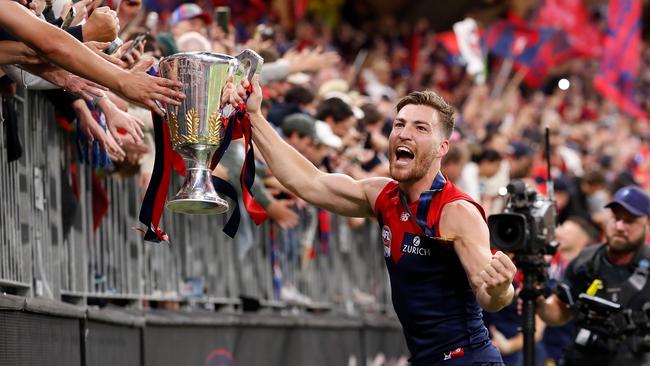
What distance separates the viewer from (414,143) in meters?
7.23

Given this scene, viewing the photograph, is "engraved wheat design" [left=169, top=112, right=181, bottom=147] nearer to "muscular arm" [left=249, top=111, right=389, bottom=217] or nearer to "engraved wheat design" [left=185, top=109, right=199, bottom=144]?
"engraved wheat design" [left=185, top=109, right=199, bottom=144]

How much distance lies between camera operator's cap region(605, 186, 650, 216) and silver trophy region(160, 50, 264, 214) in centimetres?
509

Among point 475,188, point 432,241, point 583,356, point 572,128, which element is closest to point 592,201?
point 475,188

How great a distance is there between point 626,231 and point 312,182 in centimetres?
416

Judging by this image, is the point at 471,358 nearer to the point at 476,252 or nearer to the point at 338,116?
the point at 476,252

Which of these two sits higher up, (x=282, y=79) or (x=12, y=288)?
(x=282, y=79)

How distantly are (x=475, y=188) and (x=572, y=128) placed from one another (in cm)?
1257

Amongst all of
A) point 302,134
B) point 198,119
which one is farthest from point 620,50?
point 198,119

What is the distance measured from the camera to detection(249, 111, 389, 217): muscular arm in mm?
7461

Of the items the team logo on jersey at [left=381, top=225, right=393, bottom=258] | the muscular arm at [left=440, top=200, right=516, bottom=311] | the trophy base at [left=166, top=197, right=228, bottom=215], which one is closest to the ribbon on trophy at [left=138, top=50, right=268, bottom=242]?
the trophy base at [left=166, top=197, right=228, bottom=215]

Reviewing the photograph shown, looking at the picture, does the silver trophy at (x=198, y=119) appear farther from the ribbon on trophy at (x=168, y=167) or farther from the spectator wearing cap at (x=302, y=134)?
the spectator wearing cap at (x=302, y=134)

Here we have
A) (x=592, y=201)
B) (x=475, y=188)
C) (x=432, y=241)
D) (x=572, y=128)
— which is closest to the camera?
(x=432, y=241)

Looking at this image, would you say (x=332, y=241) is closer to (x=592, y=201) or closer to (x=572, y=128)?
(x=592, y=201)

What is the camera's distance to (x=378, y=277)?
14.6 m
